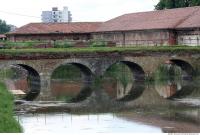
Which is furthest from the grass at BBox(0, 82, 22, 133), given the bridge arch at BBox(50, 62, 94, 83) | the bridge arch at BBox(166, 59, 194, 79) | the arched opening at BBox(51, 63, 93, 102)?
the bridge arch at BBox(166, 59, 194, 79)

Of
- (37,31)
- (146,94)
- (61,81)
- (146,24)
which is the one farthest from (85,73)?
(37,31)

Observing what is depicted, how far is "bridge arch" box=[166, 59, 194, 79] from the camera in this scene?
157 ft

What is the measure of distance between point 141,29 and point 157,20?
1.99 m

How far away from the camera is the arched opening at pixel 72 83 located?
39562mm

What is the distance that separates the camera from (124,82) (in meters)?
47.2

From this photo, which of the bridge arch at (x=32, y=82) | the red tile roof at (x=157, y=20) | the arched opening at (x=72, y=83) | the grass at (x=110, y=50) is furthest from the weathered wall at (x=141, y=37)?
the bridge arch at (x=32, y=82)

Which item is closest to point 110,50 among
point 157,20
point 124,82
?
point 124,82

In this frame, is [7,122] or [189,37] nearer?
[7,122]

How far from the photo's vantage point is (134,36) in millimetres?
60500

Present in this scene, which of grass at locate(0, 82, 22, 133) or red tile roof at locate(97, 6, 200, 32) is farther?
red tile roof at locate(97, 6, 200, 32)

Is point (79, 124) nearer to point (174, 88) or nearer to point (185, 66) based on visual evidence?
point (174, 88)

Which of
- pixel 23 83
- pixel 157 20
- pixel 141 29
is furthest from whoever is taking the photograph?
pixel 157 20

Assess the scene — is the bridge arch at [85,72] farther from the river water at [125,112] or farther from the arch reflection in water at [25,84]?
the river water at [125,112]

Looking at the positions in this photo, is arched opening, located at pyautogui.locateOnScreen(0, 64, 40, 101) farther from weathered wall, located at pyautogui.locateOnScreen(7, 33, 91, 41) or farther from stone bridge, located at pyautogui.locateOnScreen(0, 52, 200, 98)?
weathered wall, located at pyautogui.locateOnScreen(7, 33, 91, 41)
